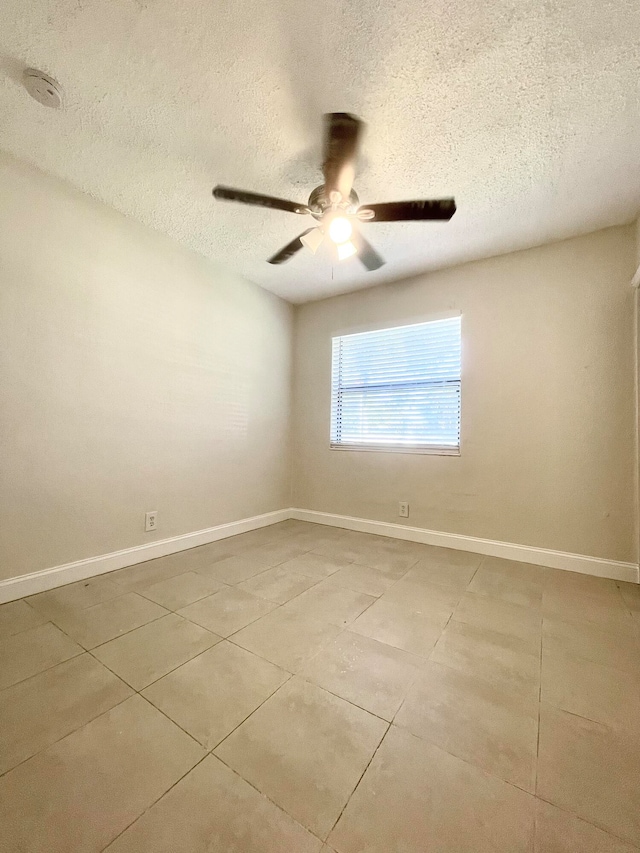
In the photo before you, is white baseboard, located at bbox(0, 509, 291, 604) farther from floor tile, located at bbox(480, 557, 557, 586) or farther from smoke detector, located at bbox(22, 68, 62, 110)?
smoke detector, located at bbox(22, 68, 62, 110)

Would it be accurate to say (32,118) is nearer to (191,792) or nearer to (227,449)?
(227,449)

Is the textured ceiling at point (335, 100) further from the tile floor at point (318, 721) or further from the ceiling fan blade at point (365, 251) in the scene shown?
the tile floor at point (318, 721)

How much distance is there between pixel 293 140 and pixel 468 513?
2.82 metres

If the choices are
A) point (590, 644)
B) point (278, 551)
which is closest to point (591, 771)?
point (590, 644)

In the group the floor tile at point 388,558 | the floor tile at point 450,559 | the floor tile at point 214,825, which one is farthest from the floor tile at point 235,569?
the floor tile at point 214,825

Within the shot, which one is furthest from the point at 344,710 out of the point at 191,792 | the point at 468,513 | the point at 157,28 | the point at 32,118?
the point at 32,118

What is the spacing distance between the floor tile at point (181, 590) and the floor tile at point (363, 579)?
74cm

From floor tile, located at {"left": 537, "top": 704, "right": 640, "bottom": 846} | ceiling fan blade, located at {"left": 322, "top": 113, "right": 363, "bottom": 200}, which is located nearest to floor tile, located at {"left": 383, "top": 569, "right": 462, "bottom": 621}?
floor tile, located at {"left": 537, "top": 704, "right": 640, "bottom": 846}

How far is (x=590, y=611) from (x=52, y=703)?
2477 millimetres

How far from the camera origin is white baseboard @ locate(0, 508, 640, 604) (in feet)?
6.48

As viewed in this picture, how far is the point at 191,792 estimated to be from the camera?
33.9 inches

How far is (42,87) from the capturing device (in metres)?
1.48

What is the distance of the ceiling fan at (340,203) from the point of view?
1521 mm

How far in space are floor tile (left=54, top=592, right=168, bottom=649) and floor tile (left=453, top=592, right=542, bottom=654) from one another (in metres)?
1.58
